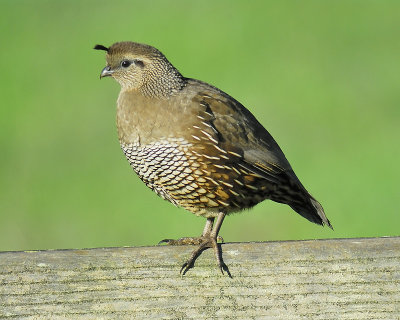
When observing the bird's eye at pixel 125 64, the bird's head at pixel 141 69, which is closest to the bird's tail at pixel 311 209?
the bird's head at pixel 141 69

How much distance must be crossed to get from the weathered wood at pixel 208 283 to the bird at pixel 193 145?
1.55 meters

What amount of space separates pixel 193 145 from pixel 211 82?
6.67 metres

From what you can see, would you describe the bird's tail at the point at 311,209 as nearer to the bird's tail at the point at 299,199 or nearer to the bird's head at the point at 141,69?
the bird's tail at the point at 299,199

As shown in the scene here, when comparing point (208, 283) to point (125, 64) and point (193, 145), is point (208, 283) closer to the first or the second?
point (193, 145)

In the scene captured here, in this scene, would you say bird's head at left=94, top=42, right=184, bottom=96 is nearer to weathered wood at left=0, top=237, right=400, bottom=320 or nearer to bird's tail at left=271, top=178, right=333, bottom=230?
bird's tail at left=271, top=178, right=333, bottom=230

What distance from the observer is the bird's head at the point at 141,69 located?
18.1 ft

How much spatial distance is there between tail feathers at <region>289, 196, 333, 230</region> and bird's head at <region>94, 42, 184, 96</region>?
0.86m

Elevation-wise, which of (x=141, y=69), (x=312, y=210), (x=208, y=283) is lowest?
(x=312, y=210)

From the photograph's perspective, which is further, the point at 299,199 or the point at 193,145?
the point at 299,199

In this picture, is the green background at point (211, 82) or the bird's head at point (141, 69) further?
the green background at point (211, 82)

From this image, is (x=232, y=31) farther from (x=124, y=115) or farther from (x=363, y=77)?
(x=124, y=115)

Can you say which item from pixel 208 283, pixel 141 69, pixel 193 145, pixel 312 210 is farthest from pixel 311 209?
pixel 208 283

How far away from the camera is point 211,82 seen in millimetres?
11945

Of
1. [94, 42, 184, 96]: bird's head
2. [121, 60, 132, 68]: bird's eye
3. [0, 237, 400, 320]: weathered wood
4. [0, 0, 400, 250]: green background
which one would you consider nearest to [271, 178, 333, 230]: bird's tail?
[94, 42, 184, 96]: bird's head
